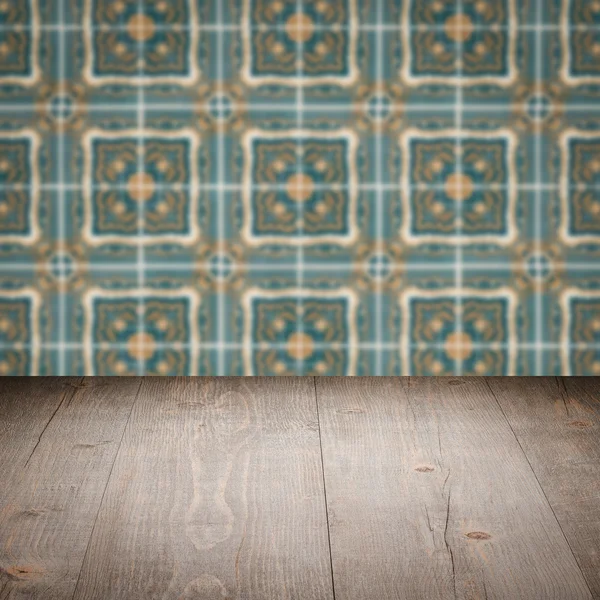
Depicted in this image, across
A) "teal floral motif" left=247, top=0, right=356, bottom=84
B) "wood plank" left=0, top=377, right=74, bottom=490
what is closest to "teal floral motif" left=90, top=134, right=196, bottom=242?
"teal floral motif" left=247, top=0, right=356, bottom=84

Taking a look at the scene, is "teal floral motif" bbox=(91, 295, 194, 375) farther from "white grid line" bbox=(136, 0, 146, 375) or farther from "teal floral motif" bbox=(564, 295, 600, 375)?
"teal floral motif" bbox=(564, 295, 600, 375)

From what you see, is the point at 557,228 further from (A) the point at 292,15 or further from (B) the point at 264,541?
(B) the point at 264,541

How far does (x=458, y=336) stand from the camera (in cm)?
211

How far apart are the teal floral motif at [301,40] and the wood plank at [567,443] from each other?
2.46 ft

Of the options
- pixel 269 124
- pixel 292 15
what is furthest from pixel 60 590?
pixel 292 15

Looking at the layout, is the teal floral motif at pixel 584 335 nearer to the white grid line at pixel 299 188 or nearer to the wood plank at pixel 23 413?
the white grid line at pixel 299 188

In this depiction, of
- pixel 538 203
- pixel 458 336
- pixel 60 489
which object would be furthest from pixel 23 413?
pixel 538 203

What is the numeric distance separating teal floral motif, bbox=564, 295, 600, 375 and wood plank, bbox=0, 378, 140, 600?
3.04 feet

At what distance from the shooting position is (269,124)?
2.05 metres

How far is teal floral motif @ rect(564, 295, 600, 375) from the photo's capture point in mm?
2100

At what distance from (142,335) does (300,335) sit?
0.34 meters

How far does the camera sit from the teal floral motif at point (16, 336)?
2.09 metres

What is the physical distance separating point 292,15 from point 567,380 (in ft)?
3.13

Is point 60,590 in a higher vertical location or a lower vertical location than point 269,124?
lower
